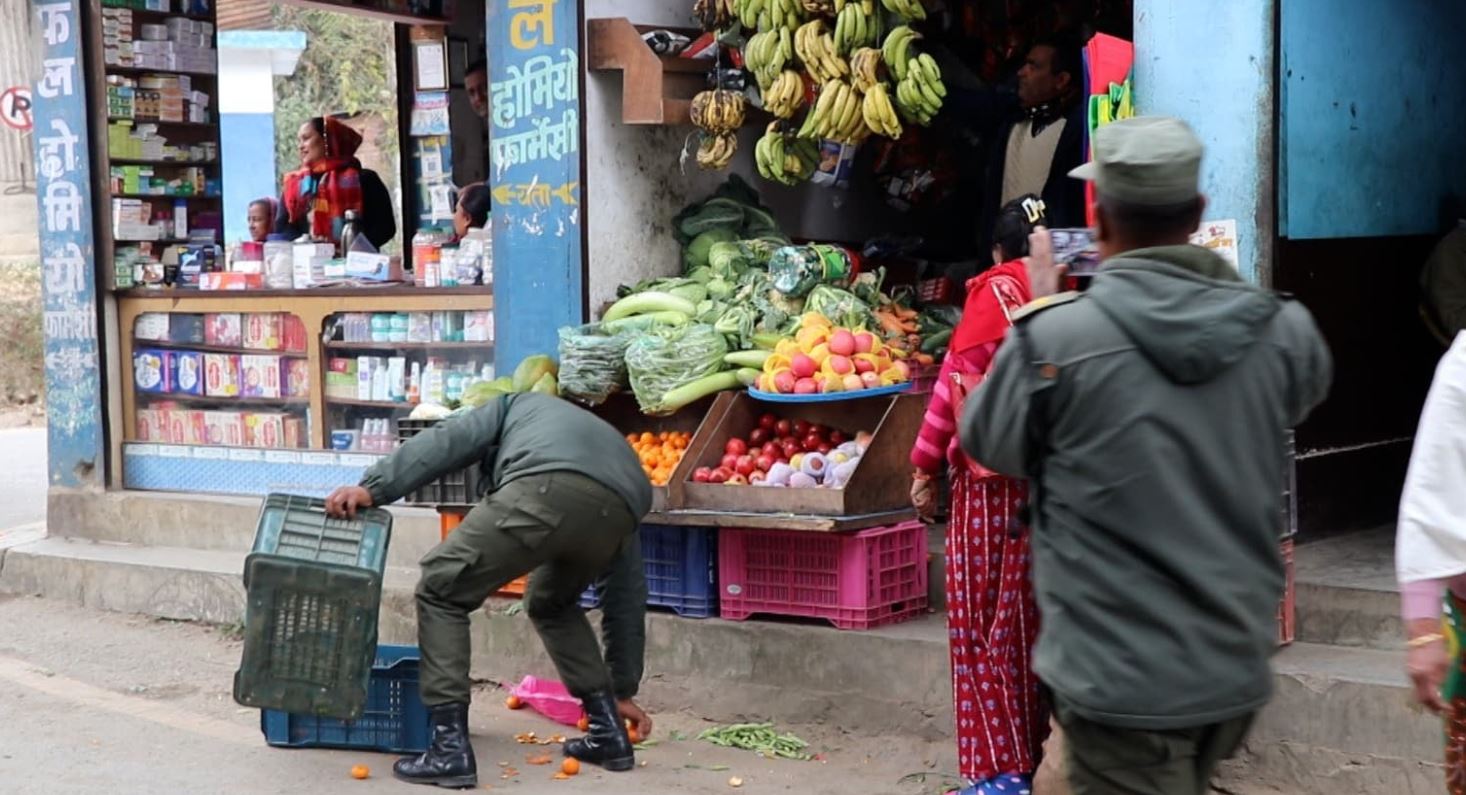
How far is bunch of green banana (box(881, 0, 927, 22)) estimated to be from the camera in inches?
293

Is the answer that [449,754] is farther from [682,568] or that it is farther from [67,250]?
[67,250]

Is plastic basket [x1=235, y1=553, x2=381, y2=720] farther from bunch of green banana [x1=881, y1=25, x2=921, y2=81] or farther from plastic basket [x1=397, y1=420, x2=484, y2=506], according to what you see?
bunch of green banana [x1=881, y1=25, x2=921, y2=81]

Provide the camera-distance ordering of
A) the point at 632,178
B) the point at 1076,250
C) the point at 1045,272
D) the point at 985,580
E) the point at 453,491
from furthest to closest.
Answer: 1. the point at 632,178
2. the point at 453,491
3. the point at 985,580
4. the point at 1076,250
5. the point at 1045,272

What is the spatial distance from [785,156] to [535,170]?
43.3 inches

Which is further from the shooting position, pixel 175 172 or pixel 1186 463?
pixel 175 172

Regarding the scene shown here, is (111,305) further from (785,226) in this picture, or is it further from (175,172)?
(785,226)

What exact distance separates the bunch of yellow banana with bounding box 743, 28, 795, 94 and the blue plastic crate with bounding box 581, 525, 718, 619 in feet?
6.55


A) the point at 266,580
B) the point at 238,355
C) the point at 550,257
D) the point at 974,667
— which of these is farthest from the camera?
the point at 238,355

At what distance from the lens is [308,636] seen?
237 inches

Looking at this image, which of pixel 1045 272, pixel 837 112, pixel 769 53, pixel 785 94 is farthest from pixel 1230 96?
pixel 1045 272

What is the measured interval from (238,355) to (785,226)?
2.94m

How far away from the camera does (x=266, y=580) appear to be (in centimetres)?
599

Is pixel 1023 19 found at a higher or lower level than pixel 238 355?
higher

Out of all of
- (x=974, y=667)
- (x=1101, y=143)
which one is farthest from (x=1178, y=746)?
(x=974, y=667)
